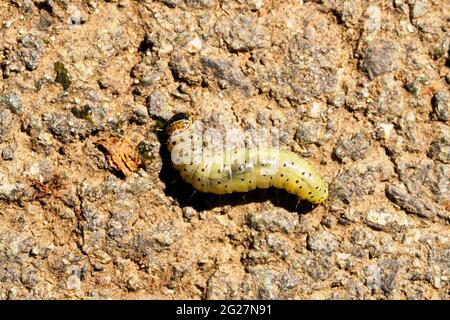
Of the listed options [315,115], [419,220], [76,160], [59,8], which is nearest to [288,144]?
[315,115]

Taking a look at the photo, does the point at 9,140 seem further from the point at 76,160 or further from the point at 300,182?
the point at 300,182

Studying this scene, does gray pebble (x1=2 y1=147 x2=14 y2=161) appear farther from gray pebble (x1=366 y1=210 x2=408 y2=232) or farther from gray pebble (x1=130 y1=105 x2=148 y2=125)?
gray pebble (x1=366 y1=210 x2=408 y2=232)

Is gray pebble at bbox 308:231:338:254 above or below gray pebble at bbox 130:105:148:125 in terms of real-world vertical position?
below

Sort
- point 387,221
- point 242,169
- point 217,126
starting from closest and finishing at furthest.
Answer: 1. point 242,169
2. point 387,221
3. point 217,126

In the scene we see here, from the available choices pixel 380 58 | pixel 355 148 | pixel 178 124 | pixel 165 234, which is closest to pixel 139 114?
pixel 178 124

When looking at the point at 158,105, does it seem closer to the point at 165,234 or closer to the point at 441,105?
the point at 165,234

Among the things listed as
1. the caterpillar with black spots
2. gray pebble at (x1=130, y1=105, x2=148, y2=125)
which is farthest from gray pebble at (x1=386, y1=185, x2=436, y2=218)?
gray pebble at (x1=130, y1=105, x2=148, y2=125)
